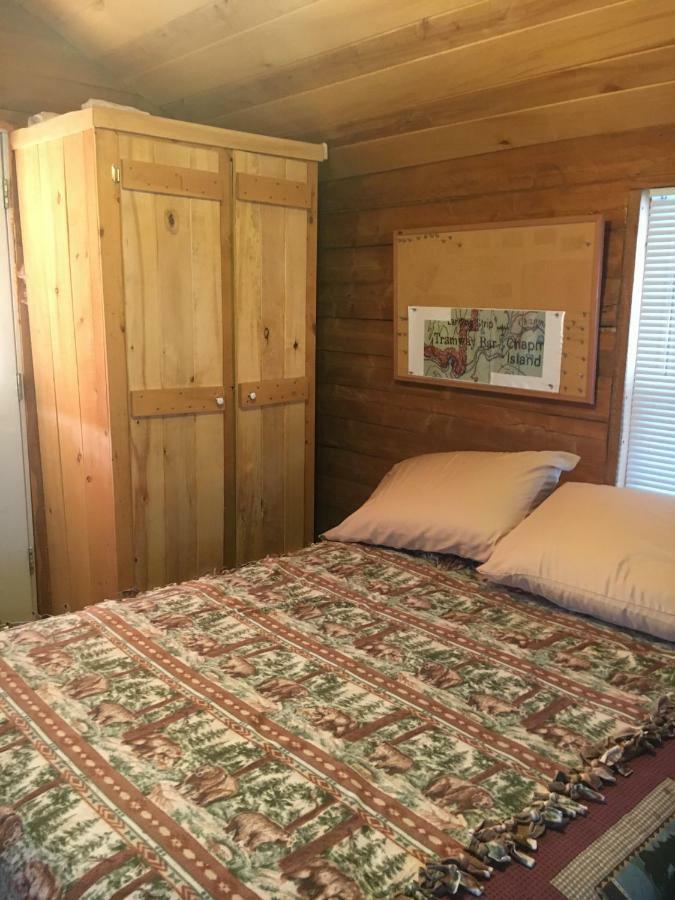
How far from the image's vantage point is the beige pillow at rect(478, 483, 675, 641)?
6.07 feet

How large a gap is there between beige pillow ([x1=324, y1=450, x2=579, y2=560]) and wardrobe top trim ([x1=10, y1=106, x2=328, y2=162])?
1.25 m

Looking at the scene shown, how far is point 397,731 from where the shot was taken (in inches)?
58.2

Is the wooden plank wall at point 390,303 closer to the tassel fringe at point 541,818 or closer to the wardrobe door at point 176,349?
the wardrobe door at point 176,349

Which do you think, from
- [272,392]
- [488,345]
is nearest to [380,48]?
[488,345]

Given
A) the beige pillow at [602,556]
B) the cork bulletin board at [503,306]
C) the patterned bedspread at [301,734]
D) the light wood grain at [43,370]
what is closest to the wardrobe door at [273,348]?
the cork bulletin board at [503,306]

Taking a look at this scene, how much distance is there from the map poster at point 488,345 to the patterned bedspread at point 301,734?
2.71 feet

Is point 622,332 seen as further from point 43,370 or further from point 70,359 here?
point 43,370

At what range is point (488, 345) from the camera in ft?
8.93

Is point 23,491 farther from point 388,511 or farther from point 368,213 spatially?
point 368,213

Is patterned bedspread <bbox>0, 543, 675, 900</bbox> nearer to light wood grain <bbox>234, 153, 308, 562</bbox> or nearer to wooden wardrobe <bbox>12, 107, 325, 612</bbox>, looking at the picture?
wooden wardrobe <bbox>12, 107, 325, 612</bbox>

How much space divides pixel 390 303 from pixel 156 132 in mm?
1068

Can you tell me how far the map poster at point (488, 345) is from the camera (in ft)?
8.36

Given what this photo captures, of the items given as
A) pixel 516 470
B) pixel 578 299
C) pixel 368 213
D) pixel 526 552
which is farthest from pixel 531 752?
pixel 368 213

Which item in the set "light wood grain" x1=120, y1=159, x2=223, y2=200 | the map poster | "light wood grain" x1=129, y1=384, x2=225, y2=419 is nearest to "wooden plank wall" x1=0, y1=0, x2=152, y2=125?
"light wood grain" x1=120, y1=159, x2=223, y2=200
